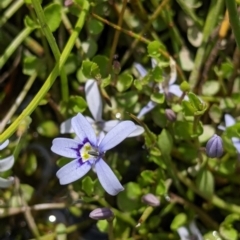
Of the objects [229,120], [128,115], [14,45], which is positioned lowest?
[229,120]

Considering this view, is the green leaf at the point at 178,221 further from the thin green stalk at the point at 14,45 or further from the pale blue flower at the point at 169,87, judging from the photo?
the thin green stalk at the point at 14,45

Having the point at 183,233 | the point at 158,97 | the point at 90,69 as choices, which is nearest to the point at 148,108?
the point at 158,97

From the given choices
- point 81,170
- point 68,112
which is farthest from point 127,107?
point 81,170

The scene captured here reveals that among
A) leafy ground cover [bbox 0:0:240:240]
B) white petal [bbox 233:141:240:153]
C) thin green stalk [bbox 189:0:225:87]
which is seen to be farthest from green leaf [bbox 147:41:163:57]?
white petal [bbox 233:141:240:153]

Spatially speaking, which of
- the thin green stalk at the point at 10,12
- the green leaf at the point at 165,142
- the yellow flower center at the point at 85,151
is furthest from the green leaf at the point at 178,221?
the thin green stalk at the point at 10,12

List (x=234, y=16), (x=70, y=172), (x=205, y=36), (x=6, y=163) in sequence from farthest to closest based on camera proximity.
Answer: (x=205, y=36) < (x=6, y=163) < (x=70, y=172) < (x=234, y=16)

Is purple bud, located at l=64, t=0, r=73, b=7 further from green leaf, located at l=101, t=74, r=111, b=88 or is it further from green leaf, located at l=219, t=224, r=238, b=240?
green leaf, located at l=219, t=224, r=238, b=240

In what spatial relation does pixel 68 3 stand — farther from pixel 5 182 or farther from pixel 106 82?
pixel 5 182
